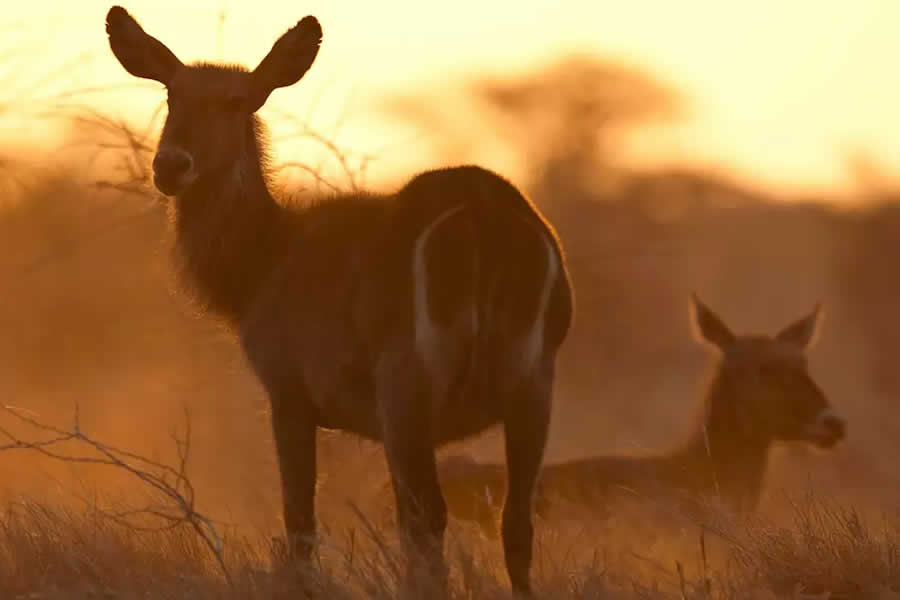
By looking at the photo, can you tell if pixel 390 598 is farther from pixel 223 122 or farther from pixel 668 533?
pixel 668 533

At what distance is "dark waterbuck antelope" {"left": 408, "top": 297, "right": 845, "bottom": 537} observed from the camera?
390 inches

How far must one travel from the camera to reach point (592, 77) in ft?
104

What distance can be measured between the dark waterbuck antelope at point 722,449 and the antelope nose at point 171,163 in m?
2.48

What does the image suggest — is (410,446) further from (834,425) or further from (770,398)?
(834,425)

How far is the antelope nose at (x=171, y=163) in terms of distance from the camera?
761cm

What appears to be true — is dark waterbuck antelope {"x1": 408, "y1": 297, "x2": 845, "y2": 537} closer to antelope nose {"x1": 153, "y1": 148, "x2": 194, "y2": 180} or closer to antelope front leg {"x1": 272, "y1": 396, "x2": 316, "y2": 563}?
antelope front leg {"x1": 272, "y1": 396, "x2": 316, "y2": 563}

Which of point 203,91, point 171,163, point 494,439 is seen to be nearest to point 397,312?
point 171,163

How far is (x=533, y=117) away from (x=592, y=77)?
8.92ft

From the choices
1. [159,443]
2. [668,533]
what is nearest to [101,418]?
[159,443]

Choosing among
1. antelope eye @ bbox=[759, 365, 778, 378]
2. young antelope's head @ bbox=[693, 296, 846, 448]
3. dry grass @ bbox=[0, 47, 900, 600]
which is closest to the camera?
dry grass @ bbox=[0, 47, 900, 600]

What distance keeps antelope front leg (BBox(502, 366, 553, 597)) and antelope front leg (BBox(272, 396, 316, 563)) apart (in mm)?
917

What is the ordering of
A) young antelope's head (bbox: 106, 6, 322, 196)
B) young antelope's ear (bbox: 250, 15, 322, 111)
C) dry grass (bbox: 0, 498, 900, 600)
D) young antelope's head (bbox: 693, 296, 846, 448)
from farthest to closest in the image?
young antelope's head (bbox: 693, 296, 846, 448) < young antelope's ear (bbox: 250, 15, 322, 111) < young antelope's head (bbox: 106, 6, 322, 196) < dry grass (bbox: 0, 498, 900, 600)

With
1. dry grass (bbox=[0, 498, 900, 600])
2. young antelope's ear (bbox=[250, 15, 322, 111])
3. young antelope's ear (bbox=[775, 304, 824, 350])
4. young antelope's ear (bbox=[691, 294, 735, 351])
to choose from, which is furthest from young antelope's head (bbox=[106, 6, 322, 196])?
young antelope's ear (bbox=[775, 304, 824, 350])

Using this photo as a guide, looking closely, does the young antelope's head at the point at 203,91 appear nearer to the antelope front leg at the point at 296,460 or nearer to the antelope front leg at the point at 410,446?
the antelope front leg at the point at 296,460
